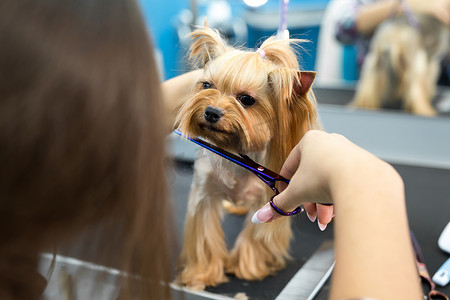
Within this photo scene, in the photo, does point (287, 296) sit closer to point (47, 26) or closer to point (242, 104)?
point (242, 104)

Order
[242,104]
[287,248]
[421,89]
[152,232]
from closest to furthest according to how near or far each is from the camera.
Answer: [152,232]
[242,104]
[287,248]
[421,89]

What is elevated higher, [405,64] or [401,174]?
[405,64]

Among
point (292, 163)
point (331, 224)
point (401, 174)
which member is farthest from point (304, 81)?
point (401, 174)

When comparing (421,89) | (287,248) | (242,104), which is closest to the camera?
(242,104)

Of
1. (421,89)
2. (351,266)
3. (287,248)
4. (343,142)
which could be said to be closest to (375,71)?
(421,89)

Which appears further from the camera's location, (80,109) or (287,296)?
(287,296)

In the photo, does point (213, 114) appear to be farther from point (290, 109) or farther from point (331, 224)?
point (331, 224)

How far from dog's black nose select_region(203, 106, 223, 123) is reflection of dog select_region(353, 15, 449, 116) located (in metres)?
1.29

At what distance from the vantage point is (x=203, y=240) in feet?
2.98

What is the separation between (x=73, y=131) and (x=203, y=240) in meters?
0.57

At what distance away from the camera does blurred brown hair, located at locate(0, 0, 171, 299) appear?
0.36 m

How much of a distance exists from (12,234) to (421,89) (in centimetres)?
167

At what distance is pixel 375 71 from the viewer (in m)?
1.82

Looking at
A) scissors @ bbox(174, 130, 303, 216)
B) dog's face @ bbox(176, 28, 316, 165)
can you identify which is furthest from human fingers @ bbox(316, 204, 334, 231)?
dog's face @ bbox(176, 28, 316, 165)
